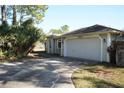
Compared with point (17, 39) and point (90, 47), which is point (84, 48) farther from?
point (17, 39)

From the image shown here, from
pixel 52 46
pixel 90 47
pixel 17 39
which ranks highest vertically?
pixel 17 39

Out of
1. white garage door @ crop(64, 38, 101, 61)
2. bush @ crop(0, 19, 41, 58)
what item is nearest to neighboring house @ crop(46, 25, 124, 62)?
white garage door @ crop(64, 38, 101, 61)

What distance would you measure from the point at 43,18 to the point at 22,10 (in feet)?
10.7

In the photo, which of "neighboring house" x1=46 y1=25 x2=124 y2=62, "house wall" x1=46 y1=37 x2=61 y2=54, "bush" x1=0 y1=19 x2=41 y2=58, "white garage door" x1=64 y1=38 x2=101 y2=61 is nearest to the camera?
"neighboring house" x1=46 y1=25 x2=124 y2=62

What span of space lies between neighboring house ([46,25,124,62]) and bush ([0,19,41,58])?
11.9 ft

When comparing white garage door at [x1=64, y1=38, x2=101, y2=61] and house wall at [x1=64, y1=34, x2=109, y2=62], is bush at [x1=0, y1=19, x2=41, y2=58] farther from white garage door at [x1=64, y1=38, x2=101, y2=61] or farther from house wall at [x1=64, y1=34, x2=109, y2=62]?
house wall at [x1=64, y1=34, x2=109, y2=62]

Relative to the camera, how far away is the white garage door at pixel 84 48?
20.7 metres

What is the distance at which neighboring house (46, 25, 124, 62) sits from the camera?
19.3 m

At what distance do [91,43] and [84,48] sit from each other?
1.26 meters

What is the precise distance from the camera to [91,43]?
2138 centimetres

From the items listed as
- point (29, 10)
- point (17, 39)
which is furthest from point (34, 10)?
point (17, 39)

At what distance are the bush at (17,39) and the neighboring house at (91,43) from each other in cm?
362

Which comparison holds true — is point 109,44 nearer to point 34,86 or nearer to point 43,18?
point 34,86
